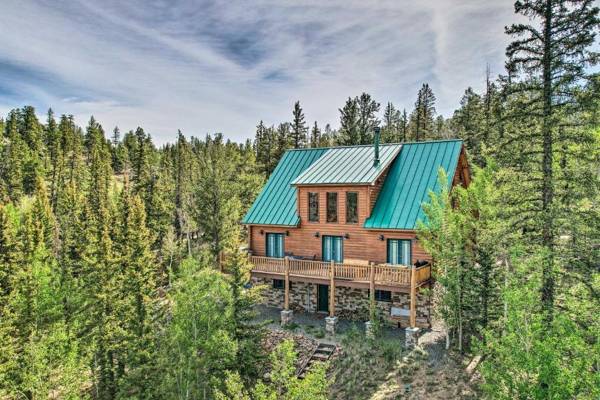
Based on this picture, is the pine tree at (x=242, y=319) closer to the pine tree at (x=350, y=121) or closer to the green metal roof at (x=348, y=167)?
the green metal roof at (x=348, y=167)

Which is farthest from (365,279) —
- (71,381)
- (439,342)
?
(71,381)

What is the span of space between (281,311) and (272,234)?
183 inches

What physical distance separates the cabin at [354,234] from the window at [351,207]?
44 millimetres

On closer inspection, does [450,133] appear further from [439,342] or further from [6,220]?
[6,220]

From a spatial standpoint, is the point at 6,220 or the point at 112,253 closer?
the point at 112,253

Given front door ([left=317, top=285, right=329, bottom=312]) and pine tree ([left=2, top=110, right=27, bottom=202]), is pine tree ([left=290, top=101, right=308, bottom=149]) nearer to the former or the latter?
front door ([left=317, top=285, right=329, bottom=312])

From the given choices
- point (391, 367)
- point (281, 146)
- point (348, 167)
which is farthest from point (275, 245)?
point (281, 146)

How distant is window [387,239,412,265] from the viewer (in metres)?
22.2

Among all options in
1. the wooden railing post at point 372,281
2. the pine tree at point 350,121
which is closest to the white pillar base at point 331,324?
the wooden railing post at point 372,281

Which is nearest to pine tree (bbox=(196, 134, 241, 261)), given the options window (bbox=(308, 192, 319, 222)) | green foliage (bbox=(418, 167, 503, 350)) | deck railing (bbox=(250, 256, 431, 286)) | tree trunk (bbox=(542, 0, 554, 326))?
deck railing (bbox=(250, 256, 431, 286))

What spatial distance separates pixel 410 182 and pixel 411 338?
28.0ft

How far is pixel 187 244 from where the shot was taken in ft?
154

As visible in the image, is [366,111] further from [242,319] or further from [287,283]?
[242,319]

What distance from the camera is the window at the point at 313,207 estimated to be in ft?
81.5
